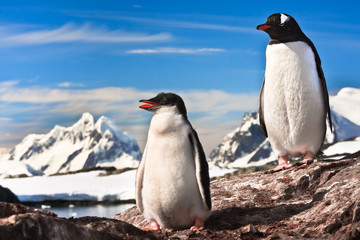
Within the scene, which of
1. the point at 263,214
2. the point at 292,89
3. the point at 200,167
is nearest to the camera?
the point at 200,167

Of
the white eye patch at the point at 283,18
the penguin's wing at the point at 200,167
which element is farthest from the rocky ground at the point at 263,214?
the white eye patch at the point at 283,18

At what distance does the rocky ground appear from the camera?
362cm

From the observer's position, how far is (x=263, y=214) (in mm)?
5664

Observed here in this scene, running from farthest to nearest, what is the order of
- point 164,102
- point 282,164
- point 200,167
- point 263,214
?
1. point 282,164
2. point 263,214
3. point 164,102
4. point 200,167

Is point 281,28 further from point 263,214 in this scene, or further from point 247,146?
point 247,146

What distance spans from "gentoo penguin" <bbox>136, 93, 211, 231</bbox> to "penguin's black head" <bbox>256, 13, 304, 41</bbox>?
242cm

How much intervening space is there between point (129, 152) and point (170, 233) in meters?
196

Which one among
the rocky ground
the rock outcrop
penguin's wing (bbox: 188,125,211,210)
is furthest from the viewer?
penguin's wing (bbox: 188,125,211,210)

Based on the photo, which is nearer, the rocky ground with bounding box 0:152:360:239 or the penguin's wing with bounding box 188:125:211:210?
the rocky ground with bounding box 0:152:360:239

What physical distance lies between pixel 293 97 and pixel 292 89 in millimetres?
113

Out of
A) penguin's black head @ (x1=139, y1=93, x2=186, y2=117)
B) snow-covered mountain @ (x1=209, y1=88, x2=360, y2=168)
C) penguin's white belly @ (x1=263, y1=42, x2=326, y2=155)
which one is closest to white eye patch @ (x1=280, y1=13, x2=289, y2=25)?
penguin's white belly @ (x1=263, y1=42, x2=326, y2=155)

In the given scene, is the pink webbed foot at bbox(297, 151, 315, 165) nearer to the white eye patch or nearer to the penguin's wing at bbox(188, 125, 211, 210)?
the white eye patch

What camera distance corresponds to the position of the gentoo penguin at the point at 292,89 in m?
6.66

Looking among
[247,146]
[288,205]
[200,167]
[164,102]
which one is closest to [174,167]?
[200,167]
